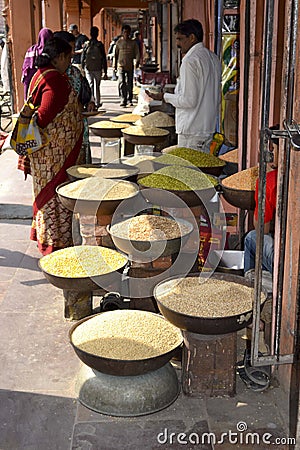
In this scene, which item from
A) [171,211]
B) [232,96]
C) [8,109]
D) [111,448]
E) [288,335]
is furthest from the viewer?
[8,109]

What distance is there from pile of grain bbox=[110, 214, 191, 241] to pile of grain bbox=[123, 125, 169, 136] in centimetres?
194

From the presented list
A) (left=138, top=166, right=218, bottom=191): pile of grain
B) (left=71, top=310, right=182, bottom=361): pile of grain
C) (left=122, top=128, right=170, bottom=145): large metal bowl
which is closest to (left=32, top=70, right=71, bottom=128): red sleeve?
(left=138, top=166, right=218, bottom=191): pile of grain

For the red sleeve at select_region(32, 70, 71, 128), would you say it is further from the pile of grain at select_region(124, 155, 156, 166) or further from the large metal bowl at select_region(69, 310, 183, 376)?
the large metal bowl at select_region(69, 310, 183, 376)

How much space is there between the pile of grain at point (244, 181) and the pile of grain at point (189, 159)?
539mm

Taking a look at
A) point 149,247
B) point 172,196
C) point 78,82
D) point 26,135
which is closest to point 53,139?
point 26,135

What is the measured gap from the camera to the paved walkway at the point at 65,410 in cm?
280

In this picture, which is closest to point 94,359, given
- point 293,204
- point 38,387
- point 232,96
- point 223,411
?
point 38,387

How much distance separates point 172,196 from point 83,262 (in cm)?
73

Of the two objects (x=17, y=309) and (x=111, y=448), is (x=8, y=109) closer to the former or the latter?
(x=17, y=309)

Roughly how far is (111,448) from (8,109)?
39.2ft

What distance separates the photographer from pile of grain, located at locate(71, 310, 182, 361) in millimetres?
2957

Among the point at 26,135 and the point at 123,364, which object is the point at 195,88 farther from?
the point at 123,364

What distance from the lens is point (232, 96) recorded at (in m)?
6.27

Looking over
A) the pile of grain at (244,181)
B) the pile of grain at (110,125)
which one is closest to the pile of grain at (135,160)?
the pile of grain at (244,181)
